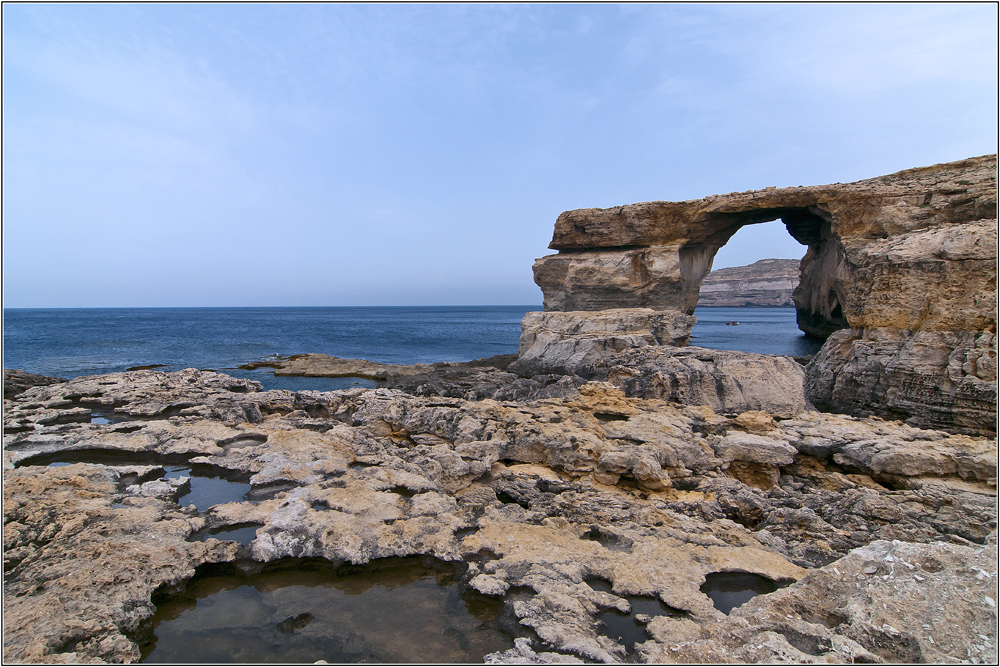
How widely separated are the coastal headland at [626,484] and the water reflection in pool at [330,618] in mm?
178

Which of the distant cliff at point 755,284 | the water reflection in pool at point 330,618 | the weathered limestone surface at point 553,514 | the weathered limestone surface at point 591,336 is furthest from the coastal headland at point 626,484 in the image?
the distant cliff at point 755,284

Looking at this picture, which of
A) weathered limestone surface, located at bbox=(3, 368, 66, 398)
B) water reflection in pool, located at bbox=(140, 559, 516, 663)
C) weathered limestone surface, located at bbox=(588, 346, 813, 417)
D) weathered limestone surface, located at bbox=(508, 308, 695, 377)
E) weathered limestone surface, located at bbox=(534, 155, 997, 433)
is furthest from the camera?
weathered limestone surface, located at bbox=(508, 308, 695, 377)

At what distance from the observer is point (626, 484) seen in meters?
9.25

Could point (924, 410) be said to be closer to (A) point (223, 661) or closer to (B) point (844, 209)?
(B) point (844, 209)

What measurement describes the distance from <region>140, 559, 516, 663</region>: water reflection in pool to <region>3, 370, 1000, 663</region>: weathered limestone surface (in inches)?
9.1

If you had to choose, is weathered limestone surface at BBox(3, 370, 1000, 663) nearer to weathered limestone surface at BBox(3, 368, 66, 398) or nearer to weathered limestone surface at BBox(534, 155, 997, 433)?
weathered limestone surface at BBox(534, 155, 997, 433)

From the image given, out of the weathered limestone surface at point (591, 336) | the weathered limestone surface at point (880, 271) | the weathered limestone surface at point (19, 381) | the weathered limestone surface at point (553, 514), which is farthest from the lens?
the weathered limestone surface at point (591, 336)

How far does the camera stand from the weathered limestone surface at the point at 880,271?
37.6ft

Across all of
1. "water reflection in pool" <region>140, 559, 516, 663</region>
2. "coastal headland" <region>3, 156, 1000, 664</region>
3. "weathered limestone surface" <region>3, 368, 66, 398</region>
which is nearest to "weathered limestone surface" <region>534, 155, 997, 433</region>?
"coastal headland" <region>3, 156, 1000, 664</region>

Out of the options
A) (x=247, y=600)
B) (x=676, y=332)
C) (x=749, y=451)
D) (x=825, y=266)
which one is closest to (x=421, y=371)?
(x=676, y=332)

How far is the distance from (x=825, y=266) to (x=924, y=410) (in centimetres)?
1851

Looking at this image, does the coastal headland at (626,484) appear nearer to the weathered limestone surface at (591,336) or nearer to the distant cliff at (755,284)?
the weathered limestone surface at (591,336)

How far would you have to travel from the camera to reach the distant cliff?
95.4 metres

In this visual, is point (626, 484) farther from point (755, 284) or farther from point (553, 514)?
point (755, 284)
